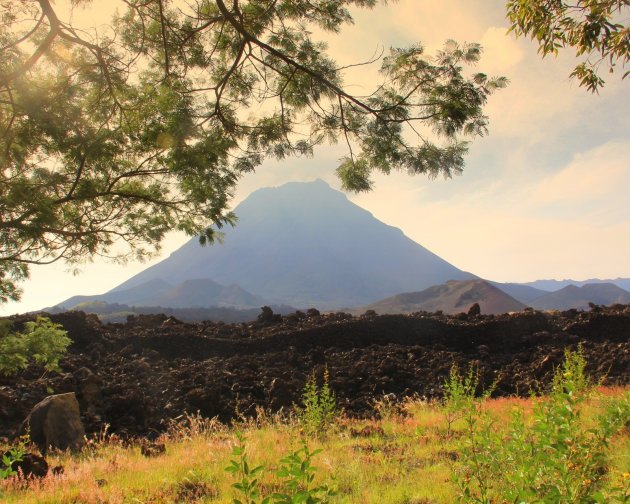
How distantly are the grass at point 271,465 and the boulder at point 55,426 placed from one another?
360 mm

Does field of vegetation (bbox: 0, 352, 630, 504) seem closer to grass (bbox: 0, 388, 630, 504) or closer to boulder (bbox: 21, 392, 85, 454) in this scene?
grass (bbox: 0, 388, 630, 504)

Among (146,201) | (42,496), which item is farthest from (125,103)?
(42,496)

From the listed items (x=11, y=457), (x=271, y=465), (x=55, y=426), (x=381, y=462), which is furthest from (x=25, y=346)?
(x=381, y=462)

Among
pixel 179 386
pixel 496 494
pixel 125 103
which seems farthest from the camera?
pixel 179 386

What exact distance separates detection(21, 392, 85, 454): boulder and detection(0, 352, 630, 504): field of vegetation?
0.28 meters

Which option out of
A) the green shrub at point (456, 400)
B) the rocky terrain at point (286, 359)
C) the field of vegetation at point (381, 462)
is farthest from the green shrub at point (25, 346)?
the green shrub at point (456, 400)

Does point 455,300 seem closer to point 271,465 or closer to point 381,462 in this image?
point 381,462

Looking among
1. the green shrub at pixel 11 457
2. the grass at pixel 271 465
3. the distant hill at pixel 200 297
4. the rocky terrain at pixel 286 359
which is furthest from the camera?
the distant hill at pixel 200 297

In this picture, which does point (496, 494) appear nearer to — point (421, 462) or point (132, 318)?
point (421, 462)

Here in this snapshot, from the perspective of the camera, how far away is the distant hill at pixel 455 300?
226 ft

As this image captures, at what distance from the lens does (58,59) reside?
6.47 m

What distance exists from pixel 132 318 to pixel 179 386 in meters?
6.48

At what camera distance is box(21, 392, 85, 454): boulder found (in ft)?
21.4

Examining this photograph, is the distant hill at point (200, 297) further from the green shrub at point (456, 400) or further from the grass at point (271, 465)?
the grass at point (271, 465)
